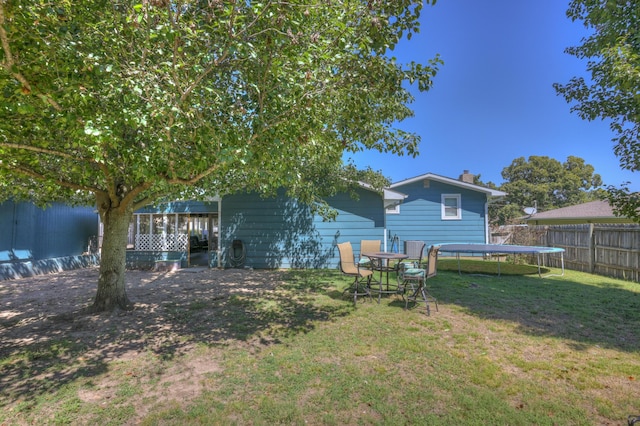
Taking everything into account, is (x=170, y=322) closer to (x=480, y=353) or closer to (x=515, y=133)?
(x=480, y=353)

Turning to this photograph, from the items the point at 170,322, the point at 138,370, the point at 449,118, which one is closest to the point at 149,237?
the point at 170,322

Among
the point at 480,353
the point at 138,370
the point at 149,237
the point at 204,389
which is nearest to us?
the point at 204,389

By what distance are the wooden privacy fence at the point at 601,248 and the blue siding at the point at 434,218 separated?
272 cm

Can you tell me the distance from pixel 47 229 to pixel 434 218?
49.6ft

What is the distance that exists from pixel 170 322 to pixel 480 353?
4.33 meters

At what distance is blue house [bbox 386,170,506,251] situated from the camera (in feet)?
44.4

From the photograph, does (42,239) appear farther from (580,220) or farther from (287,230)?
(580,220)

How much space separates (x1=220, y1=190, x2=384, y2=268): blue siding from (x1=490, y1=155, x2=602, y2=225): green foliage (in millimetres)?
26724

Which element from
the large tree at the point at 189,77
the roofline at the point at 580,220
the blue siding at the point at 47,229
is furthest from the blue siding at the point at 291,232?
the roofline at the point at 580,220

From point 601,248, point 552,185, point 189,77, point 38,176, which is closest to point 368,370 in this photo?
point 189,77

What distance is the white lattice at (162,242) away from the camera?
11.4 m

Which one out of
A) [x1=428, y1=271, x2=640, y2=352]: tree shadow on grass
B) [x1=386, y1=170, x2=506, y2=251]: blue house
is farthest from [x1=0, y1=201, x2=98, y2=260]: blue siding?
[x1=386, y1=170, x2=506, y2=251]: blue house

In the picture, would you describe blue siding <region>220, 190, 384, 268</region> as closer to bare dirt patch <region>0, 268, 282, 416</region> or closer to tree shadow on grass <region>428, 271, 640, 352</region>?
bare dirt patch <region>0, 268, 282, 416</region>

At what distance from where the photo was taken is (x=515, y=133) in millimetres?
26156
